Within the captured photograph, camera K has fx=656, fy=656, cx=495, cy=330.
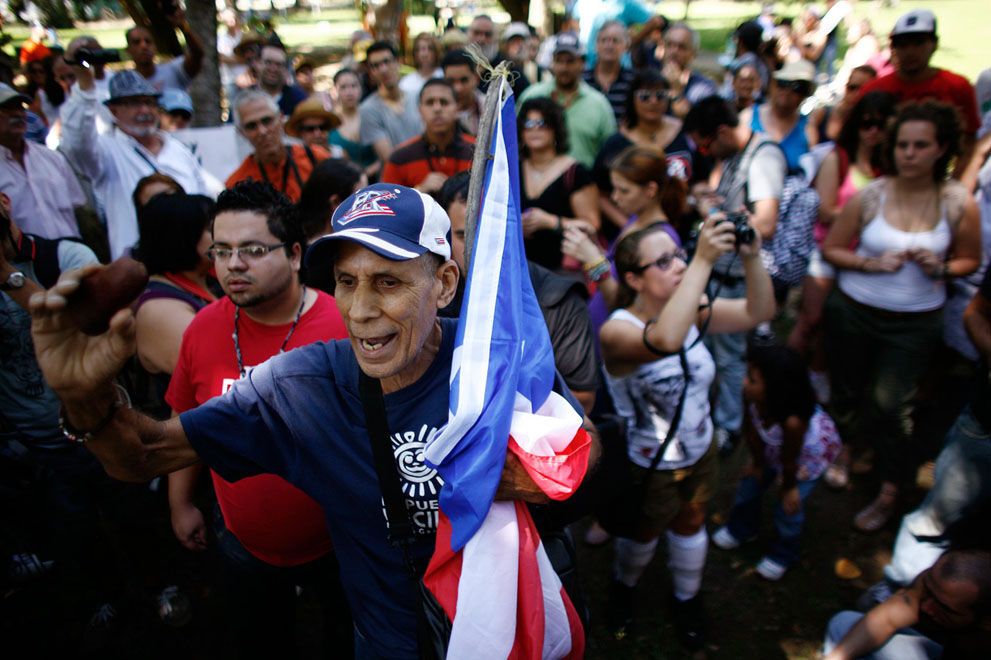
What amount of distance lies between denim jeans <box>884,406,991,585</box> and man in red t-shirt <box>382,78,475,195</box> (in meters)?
3.29

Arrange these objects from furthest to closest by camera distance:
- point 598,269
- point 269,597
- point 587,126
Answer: point 587,126
point 598,269
point 269,597

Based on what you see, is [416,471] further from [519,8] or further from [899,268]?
[519,8]

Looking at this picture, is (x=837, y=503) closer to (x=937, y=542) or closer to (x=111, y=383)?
(x=937, y=542)

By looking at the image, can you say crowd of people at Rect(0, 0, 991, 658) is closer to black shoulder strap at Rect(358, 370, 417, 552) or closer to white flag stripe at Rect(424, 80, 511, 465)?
black shoulder strap at Rect(358, 370, 417, 552)

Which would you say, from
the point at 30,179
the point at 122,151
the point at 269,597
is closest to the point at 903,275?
the point at 269,597

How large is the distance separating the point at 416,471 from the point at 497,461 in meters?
0.30

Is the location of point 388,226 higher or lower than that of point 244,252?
higher

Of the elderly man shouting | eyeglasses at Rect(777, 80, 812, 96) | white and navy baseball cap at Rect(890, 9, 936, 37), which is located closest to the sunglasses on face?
the elderly man shouting

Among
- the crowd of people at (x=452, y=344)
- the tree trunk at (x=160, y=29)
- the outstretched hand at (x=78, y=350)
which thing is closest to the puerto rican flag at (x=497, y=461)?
the crowd of people at (x=452, y=344)

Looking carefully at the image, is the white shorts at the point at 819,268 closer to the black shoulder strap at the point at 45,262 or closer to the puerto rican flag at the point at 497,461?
the puerto rican flag at the point at 497,461

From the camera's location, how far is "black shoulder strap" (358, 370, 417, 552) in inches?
70.4

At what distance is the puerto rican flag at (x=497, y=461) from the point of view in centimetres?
162

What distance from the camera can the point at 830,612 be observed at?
11.5 feet

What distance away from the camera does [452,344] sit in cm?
197
